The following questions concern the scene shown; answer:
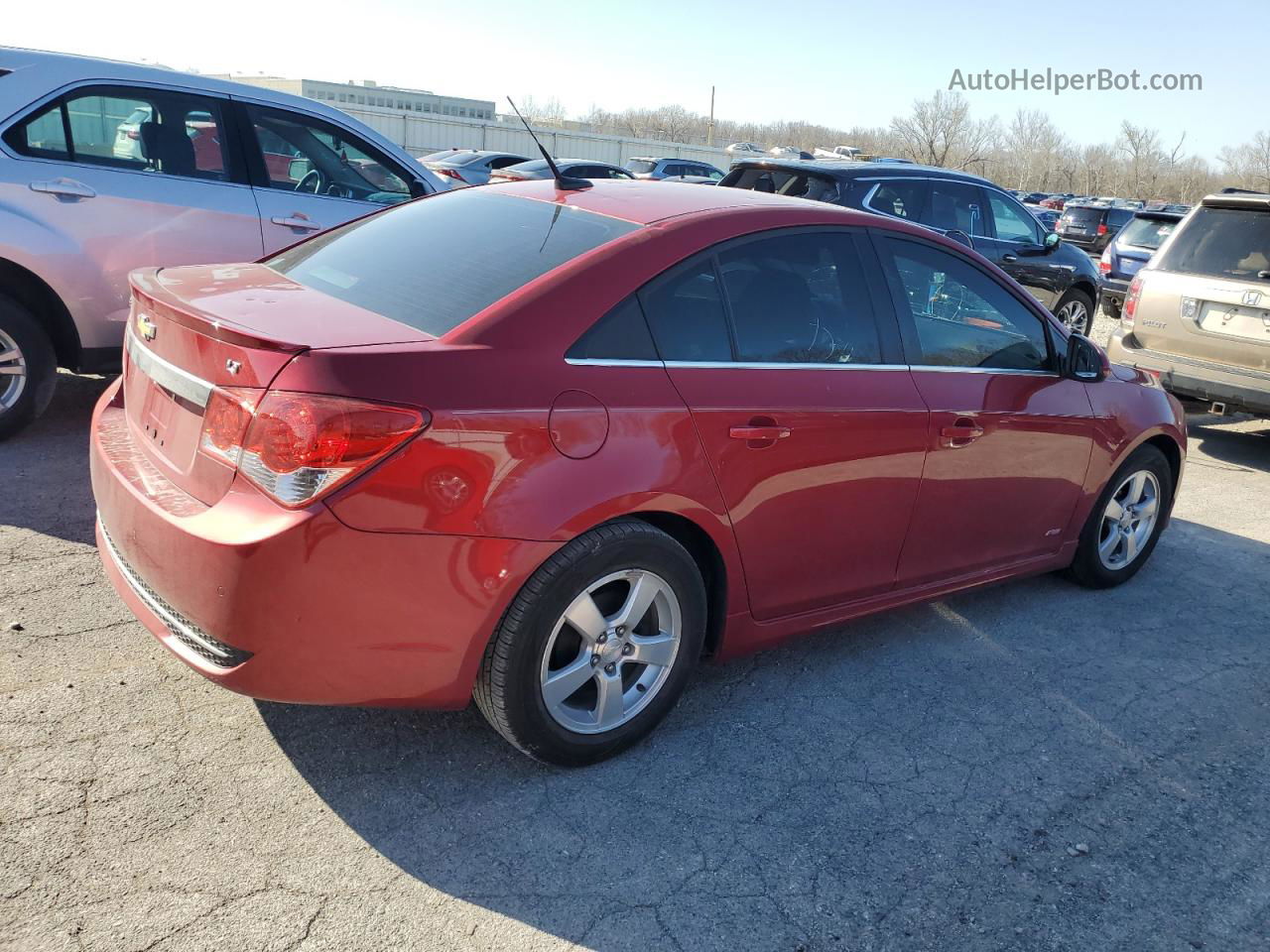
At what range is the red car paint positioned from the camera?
8.57 feet

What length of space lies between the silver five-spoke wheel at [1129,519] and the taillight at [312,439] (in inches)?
142

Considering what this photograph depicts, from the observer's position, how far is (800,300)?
3596 mm

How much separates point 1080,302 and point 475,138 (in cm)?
3433

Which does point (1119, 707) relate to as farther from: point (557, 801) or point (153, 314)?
point (153, 314)

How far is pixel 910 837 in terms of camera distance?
3.04m

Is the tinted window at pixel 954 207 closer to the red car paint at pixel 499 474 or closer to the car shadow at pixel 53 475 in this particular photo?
the red car paint at pixel 499 474

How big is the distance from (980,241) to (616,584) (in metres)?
8.68

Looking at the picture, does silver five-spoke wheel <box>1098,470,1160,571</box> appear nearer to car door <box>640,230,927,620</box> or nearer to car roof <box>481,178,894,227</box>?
car door <box>640,230,927,620</box>

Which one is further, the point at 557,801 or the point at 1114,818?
the point at 1114,818

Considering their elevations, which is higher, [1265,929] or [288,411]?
[288,411]

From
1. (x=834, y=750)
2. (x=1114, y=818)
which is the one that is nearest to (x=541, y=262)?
(x=834, y=750)

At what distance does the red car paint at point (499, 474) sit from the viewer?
2.61m

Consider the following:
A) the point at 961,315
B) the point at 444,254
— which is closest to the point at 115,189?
the point at 444,254

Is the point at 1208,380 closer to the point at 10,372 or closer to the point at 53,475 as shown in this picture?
the point at 53,475
